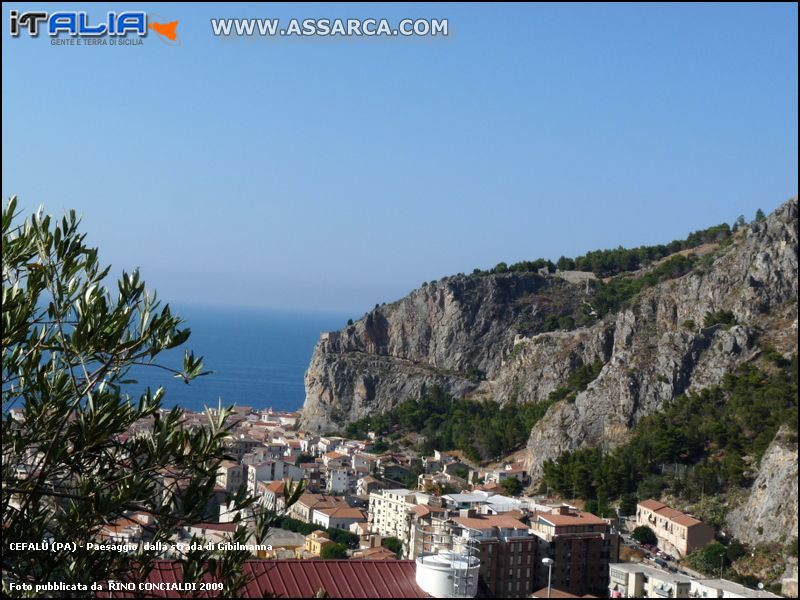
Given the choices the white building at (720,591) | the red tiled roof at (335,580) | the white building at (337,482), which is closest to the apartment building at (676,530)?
the white building at (720,591)

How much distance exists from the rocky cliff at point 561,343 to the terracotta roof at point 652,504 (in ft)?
25.8

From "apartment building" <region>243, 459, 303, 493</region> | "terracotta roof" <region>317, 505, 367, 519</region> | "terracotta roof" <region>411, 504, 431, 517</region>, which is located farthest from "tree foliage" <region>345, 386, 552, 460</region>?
"terracotta roof" <region>411, 504, 431, 517</region>

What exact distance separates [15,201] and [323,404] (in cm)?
5298

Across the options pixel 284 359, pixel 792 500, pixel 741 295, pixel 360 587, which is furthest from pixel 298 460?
pixel 284 359

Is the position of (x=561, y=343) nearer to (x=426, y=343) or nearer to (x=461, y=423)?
(x=461, y=423)

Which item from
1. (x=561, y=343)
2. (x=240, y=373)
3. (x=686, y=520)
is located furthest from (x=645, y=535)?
(x=240, y=373)

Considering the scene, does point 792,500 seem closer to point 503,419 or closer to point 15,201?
point 503,419

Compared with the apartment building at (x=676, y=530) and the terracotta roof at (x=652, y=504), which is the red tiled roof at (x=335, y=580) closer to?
the apartment building at (x=676, y=530)

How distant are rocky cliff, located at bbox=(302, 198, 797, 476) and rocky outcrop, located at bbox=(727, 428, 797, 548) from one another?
25.7 feet

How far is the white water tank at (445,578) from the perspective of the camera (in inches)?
335

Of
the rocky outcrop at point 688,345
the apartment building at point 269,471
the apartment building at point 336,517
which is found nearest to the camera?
the apartment building at point 336,517

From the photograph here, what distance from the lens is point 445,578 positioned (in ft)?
28.5

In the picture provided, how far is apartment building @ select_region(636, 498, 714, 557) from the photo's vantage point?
26.3 m

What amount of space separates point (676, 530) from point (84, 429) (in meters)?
25.4
